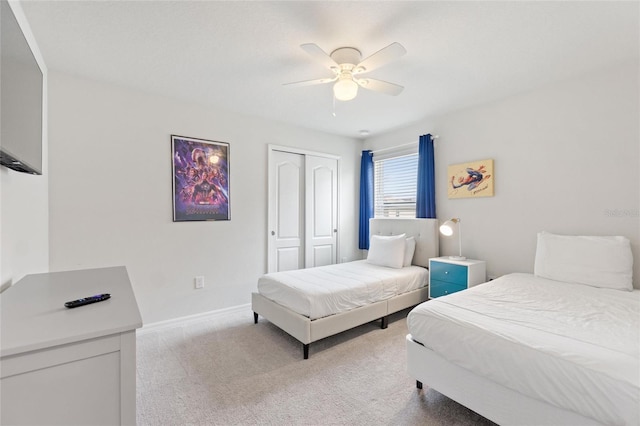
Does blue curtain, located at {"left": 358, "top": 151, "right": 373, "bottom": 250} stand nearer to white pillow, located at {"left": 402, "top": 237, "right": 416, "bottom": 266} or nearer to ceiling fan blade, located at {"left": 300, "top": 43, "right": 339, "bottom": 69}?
white pillow, located at {"left": 402, "top": 237, "right": 416, "bottom": 266}

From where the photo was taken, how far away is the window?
166 inches

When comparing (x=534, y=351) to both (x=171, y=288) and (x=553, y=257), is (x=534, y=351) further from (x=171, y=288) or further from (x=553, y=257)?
(x=171, y=288)

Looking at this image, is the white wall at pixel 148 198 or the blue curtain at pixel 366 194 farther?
the blue curtain at pixel 366 194

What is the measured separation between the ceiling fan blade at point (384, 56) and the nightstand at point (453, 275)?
2.24m

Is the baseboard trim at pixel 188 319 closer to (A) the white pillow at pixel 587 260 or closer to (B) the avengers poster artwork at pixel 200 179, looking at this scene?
(B) the avengers poster artwork at pixel 200 179

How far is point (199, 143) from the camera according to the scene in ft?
11.0

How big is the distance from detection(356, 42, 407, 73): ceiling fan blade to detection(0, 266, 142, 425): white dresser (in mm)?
1971

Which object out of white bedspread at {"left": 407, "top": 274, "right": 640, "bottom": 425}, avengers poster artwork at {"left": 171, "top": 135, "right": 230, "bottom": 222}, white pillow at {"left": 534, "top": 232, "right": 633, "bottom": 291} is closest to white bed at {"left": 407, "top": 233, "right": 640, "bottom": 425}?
white bedspread at {"left": 407, "top": 274, "right": 640, "bottom": 425}

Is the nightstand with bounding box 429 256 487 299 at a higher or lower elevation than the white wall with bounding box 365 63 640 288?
lower

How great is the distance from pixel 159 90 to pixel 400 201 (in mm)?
3395

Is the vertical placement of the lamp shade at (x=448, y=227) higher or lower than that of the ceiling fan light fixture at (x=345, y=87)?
lower

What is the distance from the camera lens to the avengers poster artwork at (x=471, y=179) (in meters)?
3.31

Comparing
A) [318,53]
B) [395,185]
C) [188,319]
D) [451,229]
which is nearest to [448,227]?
[451,229]

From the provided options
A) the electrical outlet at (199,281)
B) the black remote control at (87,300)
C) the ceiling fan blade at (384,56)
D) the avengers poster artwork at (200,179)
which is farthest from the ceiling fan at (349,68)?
the electrical outlet at (199,281)
